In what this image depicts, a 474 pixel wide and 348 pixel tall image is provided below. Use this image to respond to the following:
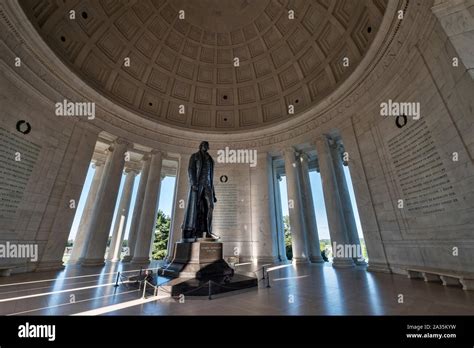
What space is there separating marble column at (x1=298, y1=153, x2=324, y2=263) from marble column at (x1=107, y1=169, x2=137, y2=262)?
713 inches

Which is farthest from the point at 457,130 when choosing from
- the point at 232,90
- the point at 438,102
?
the point at 232,90

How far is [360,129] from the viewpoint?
13.8m

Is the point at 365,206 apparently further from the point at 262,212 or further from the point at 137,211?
the point at 137,211

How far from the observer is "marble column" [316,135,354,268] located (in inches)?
554

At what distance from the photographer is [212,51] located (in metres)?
21.4

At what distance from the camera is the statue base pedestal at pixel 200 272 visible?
618 centimetres

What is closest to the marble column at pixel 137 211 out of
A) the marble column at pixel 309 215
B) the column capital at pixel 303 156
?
the marble column at pixel 309 215

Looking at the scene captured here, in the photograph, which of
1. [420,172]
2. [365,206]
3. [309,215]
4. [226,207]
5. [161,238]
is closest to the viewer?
[420,172]

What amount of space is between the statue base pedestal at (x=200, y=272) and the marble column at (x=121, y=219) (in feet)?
51.3

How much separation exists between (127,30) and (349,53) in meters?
18.4

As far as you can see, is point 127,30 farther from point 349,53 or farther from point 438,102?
point 438,102

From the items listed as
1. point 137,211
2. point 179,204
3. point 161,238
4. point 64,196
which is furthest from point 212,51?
point 161,238

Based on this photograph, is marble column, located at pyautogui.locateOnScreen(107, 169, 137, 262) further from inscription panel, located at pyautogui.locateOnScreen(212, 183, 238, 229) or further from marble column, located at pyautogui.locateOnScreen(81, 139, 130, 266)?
inscription panel, located at pyautogui.locateOnScreen(212, 183, 238, 229)

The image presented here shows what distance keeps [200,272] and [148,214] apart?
1185 cm
